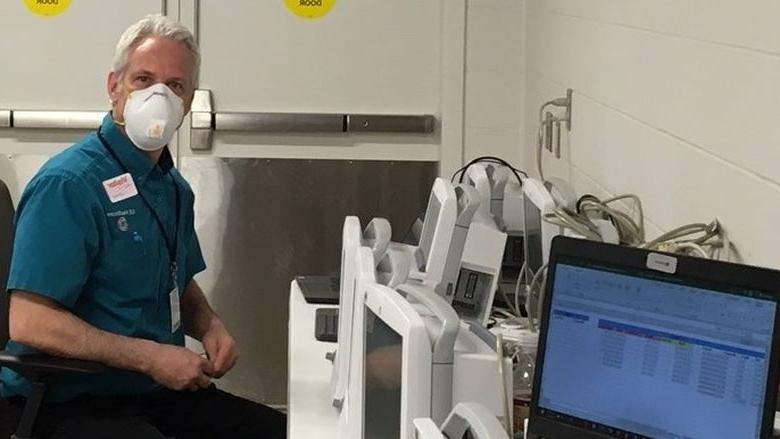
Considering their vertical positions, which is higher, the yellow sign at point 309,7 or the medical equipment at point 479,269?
the yellow sign at point 309,7

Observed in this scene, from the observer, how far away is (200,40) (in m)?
3.87

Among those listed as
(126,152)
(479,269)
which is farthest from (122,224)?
(479,269)

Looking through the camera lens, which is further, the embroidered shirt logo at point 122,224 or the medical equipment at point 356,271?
the embroidered shirt logo at point 122,224

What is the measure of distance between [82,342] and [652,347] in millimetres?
1391

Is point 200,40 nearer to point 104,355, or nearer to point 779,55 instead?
point 104,355

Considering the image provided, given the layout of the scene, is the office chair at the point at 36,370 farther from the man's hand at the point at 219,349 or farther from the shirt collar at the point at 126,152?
the shirt collar at the point at 126,152

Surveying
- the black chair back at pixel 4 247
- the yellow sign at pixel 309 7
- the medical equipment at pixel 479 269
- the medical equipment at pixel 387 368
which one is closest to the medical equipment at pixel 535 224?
the medical equipment at pixel 479 269

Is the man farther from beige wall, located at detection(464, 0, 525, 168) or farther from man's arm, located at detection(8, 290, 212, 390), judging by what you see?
beige wall, located at detection(464, 0, 525, 168)

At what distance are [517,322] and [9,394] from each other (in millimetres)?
1177

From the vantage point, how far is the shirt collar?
8.68 feet

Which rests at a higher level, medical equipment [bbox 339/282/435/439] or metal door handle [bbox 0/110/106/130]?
metal door handle [bbox 0/110/106/130]

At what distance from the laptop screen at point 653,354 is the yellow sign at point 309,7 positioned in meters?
2.44

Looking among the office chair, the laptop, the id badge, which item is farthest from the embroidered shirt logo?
the laptop

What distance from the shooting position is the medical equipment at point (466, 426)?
1.28 m
